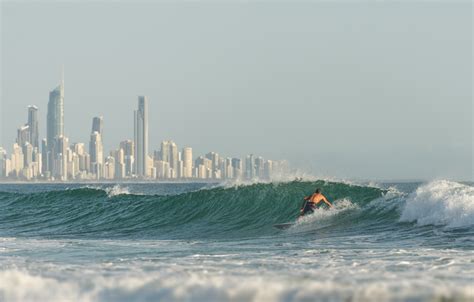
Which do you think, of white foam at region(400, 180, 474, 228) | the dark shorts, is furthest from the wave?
the dark shorts

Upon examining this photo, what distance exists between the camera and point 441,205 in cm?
2053

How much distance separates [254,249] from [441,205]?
6.80 metres

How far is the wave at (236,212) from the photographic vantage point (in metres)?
21.2

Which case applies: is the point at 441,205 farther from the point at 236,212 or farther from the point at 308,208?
the point at 236,212

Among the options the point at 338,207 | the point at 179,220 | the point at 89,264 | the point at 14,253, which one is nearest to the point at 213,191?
the point at 179,220

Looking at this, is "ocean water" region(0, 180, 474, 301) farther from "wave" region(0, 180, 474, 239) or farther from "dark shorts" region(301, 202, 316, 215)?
"dark shorts" region(301, 202, 316, 215)

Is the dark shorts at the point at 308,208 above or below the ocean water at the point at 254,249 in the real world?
above

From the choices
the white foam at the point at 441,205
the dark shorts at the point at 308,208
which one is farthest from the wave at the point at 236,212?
the dark shorts at the point at 308,208

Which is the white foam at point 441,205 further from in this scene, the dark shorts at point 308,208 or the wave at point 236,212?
the dark shorts at point 308,208

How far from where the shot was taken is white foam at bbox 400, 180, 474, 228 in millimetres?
19320

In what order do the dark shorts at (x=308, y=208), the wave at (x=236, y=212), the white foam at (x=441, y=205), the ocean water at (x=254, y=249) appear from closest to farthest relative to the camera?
the ocean water at (x=254, y=249) → the white foam at (x=441, y=205) → the wave at (x=236, y=212) → the dark shorts at (x=308, y=208)

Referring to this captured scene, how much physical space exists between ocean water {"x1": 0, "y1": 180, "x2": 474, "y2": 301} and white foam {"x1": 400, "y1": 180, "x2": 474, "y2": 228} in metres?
0.04

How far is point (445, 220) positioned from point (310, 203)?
15.6 ft

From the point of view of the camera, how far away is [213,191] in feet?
106
